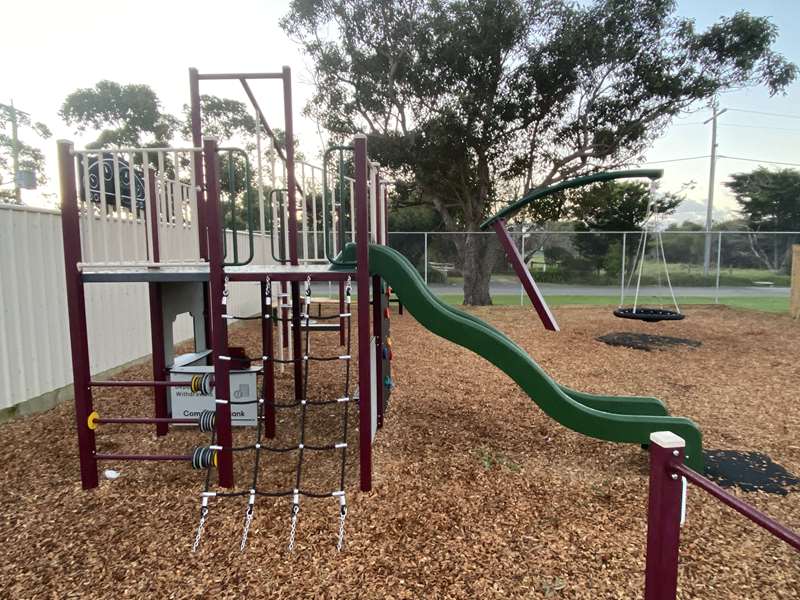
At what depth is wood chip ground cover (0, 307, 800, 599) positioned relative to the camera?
2307 mm

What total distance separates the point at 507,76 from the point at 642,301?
783 cm

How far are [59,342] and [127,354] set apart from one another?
1543 millimetres

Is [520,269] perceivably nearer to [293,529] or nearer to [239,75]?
[239,75]

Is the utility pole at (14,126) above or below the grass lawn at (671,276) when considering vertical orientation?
above

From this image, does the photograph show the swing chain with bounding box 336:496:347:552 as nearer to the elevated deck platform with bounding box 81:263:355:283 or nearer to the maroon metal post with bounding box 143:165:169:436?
the elevated deck platform with bounding box 81:263:355:283

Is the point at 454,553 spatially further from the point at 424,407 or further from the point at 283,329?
the point at 283,329

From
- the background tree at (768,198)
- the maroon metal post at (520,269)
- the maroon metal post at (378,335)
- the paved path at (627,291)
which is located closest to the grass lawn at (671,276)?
the paved path at (627,291)

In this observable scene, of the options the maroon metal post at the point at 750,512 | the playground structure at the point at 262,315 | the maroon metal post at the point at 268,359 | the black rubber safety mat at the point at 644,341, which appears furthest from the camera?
the black rubber safety mat at the point at 644,341

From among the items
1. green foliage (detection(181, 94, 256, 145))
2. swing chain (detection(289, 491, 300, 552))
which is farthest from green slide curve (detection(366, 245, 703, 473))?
green foliage (detection(181, 94, 256, 145))

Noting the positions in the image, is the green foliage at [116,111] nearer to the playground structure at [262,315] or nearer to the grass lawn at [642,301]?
the grass lawn at [642,301]

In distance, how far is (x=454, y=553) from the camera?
2.51 m

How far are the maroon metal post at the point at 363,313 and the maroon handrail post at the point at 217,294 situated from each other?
839 millimetres

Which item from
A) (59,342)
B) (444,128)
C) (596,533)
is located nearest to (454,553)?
(596,533)

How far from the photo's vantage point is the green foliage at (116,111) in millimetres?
24656
